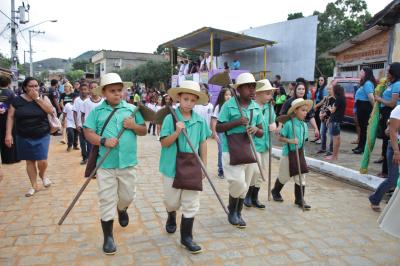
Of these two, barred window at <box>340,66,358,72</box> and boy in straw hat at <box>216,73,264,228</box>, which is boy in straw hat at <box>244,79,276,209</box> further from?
barred window at <box>340,66,358,72</box>

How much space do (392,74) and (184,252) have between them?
4.67 m

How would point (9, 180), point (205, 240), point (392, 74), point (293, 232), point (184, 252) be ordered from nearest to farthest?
point (184, 252) → point (205, 240) → point (293, 232) → point (392, 74) → point (9, 180)

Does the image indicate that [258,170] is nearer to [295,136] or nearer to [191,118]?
[295,136]

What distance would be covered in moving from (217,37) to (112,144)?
563 inches

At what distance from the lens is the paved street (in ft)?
11.0

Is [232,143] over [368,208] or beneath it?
over

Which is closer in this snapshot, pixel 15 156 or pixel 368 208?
pixel 368 208

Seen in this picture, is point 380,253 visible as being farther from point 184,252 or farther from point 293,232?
point 184,252

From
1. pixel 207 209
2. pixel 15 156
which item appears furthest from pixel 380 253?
pixel 15 156

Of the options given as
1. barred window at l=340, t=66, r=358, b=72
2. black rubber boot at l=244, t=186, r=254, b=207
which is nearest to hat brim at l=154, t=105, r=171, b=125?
black rubber boot at l=244, t=186, r=254, b=207

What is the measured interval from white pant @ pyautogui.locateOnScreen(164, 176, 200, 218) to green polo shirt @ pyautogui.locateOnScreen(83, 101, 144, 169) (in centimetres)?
46

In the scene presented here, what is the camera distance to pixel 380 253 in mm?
3576

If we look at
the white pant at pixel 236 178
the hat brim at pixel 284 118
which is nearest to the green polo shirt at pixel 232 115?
the white pant at pixel 236 178

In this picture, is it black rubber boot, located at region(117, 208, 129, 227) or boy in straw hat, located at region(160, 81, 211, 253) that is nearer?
boy in straw hat, located at region(160, 81, 211, 253)
